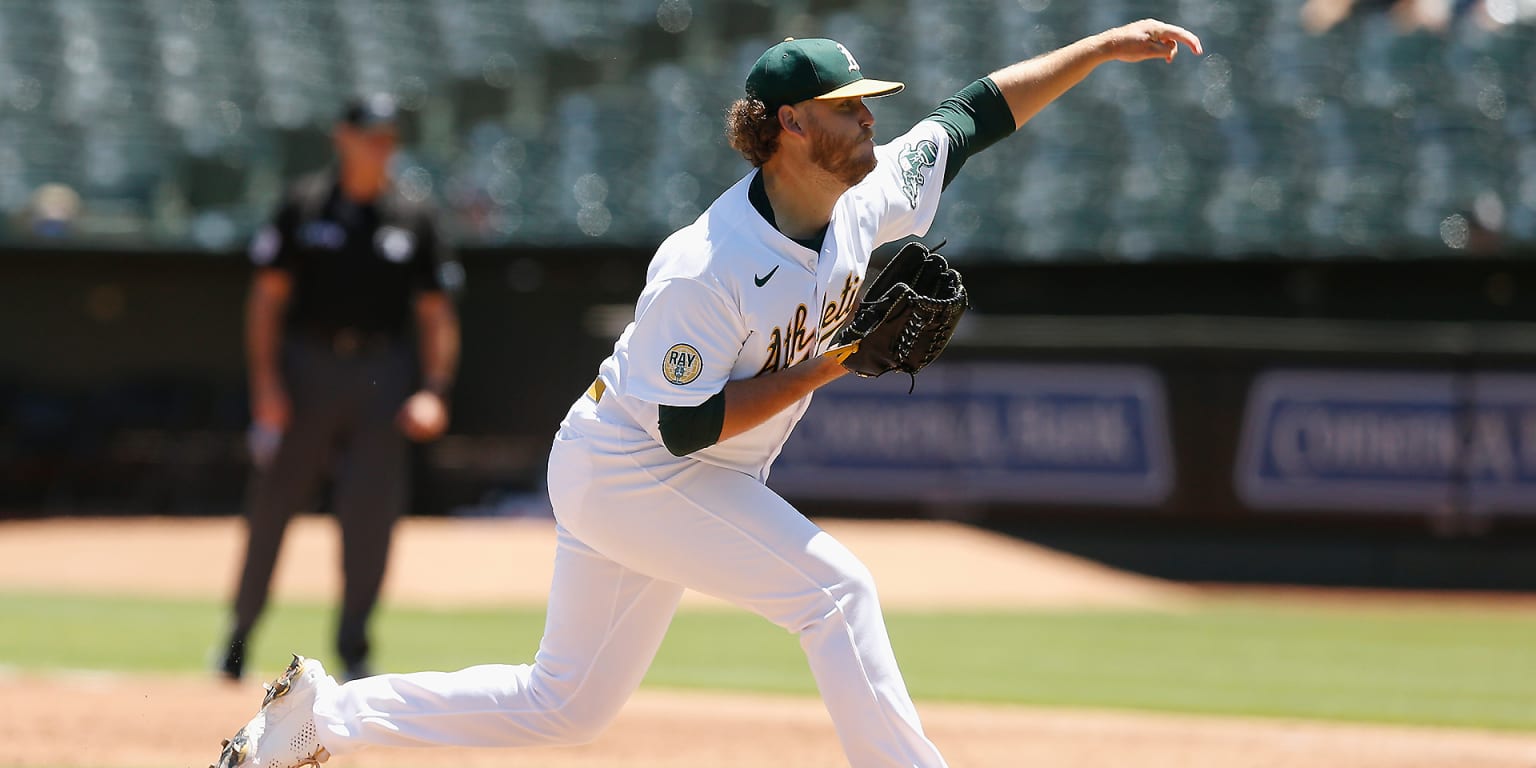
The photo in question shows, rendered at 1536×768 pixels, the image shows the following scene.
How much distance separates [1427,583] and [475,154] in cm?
858

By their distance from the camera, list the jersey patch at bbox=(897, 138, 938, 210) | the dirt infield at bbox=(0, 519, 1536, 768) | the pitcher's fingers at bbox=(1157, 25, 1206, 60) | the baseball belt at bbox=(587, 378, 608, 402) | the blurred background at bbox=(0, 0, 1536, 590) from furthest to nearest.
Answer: the blurred background at bbox=(0, 0, 1536, 590), the dirt infield at bbox=(0, 519, 1536, 768), the pitcher's fingers at bbox=(1157, 25, 1206, 60), the jersey patch at bbox=(897, 138, 938, 210), the baseball belt at bbox=(587, 378, 608, 402)

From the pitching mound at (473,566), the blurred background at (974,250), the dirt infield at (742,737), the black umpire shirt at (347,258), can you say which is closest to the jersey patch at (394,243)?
the black umpire shirt at (347,258)

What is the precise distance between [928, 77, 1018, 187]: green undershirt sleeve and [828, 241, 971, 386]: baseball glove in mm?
628

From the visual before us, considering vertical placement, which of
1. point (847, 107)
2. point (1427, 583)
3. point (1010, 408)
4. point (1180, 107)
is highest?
point (847, 107)

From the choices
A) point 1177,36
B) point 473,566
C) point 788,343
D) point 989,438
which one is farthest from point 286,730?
point 989,438

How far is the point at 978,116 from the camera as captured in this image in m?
4.09

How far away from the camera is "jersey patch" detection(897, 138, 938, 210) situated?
3836 mm

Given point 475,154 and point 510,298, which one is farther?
point 475,154

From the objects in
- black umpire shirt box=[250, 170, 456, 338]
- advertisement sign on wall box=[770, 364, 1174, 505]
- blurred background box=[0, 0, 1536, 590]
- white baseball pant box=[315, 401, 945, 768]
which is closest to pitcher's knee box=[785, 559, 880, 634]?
white baseball pant box=[315, 401, 945, 768]

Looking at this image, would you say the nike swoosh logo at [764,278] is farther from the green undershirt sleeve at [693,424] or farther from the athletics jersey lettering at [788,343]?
the green undershirt sleeve at [693,424]

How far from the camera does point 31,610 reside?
30.0ft

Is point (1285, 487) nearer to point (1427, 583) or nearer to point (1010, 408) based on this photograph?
point (1427, 583)

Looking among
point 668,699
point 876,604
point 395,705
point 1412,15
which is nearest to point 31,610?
point 668,699

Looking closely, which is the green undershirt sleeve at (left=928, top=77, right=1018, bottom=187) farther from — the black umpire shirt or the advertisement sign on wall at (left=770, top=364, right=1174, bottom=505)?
the advertisement sign on wall at (left=770, top=364, right=1174, bottom=505)
